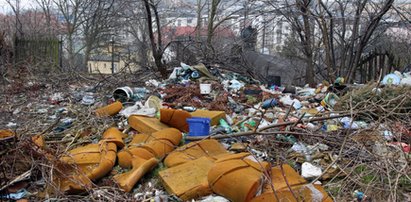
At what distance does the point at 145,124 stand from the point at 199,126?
26.2 inches

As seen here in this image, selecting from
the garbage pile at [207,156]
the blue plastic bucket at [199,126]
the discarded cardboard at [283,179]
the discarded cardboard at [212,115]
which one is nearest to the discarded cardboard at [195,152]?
the garbage pile at [207,156]

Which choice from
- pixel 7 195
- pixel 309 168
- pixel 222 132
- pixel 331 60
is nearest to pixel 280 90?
pixel 331 60

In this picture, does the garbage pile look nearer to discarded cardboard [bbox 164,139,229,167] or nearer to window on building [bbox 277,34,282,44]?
discarded cardboard [bbox 164,139,229,167]

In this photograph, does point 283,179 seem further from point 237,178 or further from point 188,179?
point 188,179

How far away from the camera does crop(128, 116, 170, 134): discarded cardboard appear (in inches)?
174

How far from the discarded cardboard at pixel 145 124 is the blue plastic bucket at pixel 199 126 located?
1.24 feet

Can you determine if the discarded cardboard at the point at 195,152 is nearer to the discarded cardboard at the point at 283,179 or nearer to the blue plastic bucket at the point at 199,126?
the blue plastic bucket at the point at 199,126

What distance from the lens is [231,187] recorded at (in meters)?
2.85

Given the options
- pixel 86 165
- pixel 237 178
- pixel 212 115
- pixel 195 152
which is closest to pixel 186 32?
pixel 212 115

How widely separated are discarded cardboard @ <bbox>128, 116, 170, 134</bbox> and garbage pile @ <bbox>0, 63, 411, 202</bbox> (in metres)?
0.01

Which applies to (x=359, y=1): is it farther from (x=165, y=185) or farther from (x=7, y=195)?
(x=7, y=195)

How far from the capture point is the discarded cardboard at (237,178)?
2771 mm

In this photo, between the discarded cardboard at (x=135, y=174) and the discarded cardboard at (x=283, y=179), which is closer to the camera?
the discarded cardboard at (x=283, y=179)

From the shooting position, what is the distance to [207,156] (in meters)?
3.72
